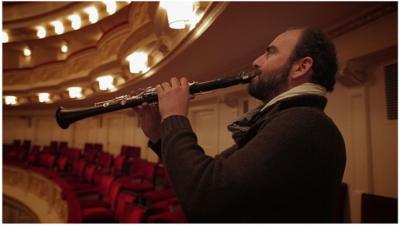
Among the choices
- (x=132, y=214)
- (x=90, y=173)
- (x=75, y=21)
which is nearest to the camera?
(x=132, y=214)

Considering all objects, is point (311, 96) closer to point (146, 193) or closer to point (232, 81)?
point (232, 81)

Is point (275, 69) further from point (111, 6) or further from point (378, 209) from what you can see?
point (111, 6)

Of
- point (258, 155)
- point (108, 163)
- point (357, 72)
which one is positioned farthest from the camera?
point (108, 163)

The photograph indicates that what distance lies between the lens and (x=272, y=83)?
3.15ft

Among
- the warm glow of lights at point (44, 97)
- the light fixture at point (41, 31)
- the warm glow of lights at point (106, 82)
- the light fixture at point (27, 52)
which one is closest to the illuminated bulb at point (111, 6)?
the warm glow of lights at point (106, 82)

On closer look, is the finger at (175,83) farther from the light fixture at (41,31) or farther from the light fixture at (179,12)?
the light fixture at (41,31)

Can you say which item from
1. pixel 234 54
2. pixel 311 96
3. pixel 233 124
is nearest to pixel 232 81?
pixel 233 124

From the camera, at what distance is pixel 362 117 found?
2492 mm

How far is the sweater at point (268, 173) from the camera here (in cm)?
71

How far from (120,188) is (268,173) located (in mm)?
3298

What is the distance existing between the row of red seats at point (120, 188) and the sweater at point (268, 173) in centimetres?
204

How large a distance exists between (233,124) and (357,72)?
1.92m

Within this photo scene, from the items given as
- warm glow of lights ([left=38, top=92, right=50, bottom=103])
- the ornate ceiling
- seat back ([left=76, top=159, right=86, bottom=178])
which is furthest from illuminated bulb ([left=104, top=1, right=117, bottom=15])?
seat back ([left=76, top=159, right=86, bottom=178])

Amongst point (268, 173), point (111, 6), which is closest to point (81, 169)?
point (111, 6)
